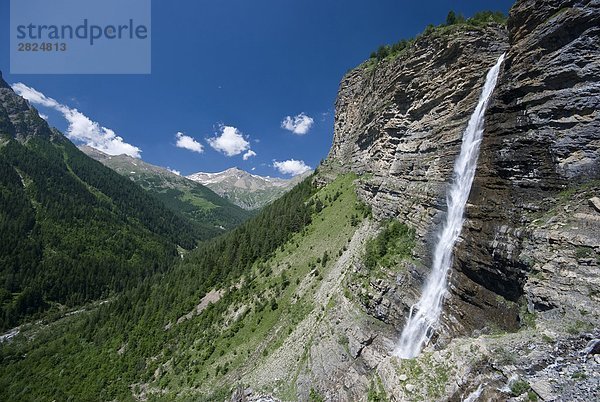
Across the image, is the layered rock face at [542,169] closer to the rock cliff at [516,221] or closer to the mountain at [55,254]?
the rock cliff at [516,221]

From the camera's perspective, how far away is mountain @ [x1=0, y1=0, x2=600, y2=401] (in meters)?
15.1

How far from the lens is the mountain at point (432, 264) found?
15.1 m

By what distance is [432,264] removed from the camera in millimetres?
25875

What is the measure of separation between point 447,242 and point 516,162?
8.00 m

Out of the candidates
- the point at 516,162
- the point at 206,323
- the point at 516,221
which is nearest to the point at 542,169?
the point at 516,162

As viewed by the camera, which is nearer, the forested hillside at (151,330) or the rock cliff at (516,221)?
the rock cliff at (516,221)

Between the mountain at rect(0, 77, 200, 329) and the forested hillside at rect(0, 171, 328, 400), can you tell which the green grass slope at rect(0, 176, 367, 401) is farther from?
the mountain at rect(0, 77, 200, 329)

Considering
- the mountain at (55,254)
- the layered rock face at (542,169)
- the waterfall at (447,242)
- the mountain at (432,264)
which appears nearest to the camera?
the mountain at (432,264)

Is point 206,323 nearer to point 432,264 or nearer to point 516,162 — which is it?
point 432,264

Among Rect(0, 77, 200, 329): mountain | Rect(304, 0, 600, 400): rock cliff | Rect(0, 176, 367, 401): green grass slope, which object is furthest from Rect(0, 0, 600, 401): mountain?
Rect(0, 77, 200, 329): mountain

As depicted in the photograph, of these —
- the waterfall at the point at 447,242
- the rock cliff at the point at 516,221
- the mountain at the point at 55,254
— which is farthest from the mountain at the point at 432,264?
the mountain at the point at 55,254

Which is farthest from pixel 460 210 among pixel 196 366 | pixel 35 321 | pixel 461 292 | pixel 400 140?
pixel 35 321

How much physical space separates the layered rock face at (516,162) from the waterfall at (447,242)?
88cm

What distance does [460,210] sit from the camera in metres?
25.2
